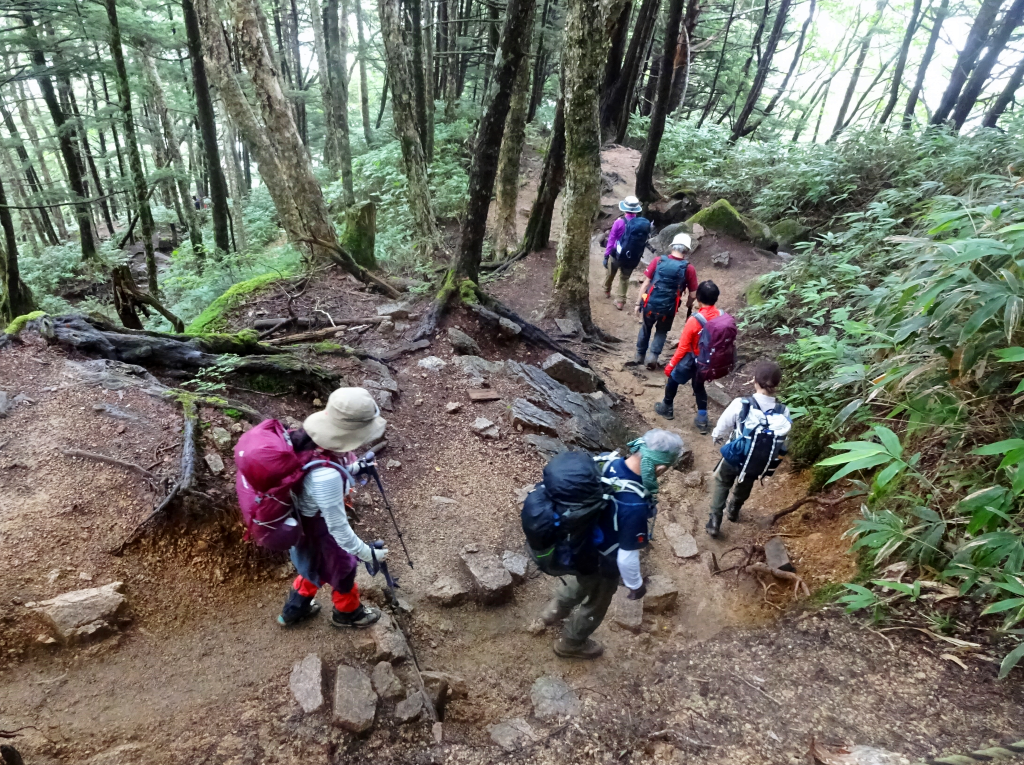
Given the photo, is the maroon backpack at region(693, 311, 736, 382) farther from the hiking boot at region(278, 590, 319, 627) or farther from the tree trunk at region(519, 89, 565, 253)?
the tree trunk at region(519, 89, 565, 253)

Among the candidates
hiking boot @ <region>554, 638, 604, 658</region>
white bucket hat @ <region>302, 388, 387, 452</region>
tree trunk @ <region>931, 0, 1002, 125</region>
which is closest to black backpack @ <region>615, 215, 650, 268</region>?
hiking boot @ <region>554, 638, 604, 658</region>

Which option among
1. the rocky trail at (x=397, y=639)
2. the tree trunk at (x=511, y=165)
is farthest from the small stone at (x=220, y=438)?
the tree trunk at (x=511, y=165)

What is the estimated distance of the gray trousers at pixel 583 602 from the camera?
4.12 metres

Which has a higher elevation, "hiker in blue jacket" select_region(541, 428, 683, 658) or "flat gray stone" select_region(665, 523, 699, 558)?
"hiker in blue jacket" select_region(541, 428, 683, 658)

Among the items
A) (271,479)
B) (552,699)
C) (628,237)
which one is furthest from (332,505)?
(628,237)

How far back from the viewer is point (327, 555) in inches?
148

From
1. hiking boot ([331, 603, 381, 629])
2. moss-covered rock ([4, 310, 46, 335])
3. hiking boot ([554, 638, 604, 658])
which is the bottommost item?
hiking boot ([554, 638, 604, 658])

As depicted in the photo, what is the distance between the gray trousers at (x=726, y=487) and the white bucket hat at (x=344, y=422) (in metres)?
3.73

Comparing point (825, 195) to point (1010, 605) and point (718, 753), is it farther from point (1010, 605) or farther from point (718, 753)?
point (718, 753)

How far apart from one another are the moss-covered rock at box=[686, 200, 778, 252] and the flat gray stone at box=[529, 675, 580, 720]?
1198 centimetres

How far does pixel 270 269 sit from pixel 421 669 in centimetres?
940

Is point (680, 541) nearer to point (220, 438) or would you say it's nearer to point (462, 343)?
point (462, 343)

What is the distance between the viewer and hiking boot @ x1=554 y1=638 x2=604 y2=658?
4473 mm

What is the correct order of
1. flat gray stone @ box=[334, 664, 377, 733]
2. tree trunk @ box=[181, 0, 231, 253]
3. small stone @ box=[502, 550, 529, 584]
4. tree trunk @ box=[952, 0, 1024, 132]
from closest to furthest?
flat gray stone @ box=[334, 664, 377, 733] → small stone @ box=[502, 550, 529, 584] → tree trunk @ box=[181, 0, 231, 253] → tree trunk @ box=[952, 0, 1024, 132]
